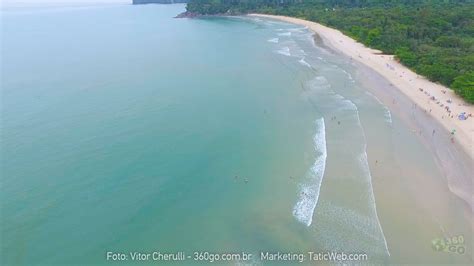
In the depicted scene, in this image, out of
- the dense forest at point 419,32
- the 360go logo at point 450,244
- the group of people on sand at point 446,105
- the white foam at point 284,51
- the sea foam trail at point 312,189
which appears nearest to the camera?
the 360go logo at point 450,244

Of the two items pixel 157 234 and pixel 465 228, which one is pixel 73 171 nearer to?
pixel 157 234

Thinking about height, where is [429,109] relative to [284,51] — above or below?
above

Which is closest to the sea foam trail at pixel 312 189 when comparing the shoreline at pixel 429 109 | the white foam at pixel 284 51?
the shoreline at pixel 429 109

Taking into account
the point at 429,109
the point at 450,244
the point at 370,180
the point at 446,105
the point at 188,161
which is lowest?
the point at 450,244

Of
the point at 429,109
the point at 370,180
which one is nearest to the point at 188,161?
the point at 370,180

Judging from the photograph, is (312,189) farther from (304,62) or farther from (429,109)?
(304,62)

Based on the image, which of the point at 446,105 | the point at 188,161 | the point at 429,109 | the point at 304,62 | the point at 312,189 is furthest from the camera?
the point at 304,62

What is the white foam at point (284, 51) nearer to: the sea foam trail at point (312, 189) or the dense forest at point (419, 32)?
the dense forest at point (419, 32)
